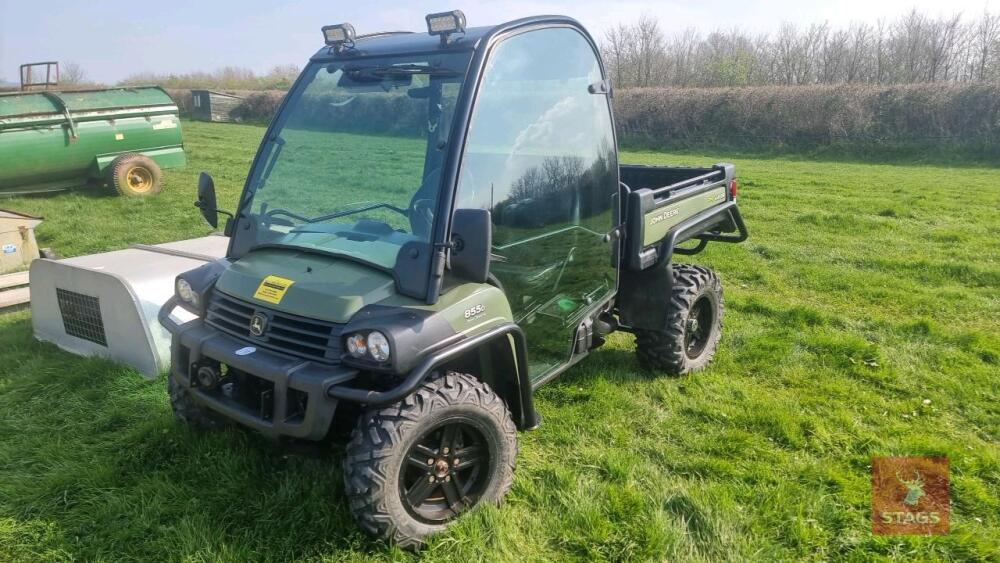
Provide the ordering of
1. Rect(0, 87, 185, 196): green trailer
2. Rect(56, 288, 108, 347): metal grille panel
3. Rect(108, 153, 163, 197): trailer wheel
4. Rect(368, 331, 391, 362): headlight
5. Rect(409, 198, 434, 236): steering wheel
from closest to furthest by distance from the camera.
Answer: Rect(368, 331, 391, 362): headlight
Rect(409, 198, 434, 236): steering wheel
Rect(56, 288, 108, 347): metal grille panel
Rect(0, 87, 185, 196): green trailer
Rect(108, 153, 163, 197): trailer wheel

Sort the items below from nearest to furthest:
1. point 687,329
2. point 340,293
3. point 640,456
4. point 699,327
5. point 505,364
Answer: point 340,293, point 505,364, point 640,456, point 687,329, point 699,327

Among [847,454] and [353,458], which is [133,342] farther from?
[847,454]

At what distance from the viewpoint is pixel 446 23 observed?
286cm

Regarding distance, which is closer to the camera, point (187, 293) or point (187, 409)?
point (187, 293)

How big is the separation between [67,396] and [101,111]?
8.42 metres

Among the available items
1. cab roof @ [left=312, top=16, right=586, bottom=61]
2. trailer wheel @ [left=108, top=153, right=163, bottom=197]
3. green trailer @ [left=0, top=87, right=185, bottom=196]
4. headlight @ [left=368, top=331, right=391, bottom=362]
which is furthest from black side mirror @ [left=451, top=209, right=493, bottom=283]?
trailer wheel @ [left=108, top=153, right=163, bottom=197]

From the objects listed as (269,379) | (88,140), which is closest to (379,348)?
(269,379)

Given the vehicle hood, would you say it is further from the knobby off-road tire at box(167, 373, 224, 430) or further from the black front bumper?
the knobby off-road tire at box(167, 373, 224, 430)

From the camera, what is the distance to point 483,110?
9.34ft

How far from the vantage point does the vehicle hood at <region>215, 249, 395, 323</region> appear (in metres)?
2.59

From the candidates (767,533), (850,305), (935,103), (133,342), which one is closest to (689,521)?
(767,533)

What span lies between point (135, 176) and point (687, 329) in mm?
10254

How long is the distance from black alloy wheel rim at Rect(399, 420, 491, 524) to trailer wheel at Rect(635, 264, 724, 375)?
1.84 m

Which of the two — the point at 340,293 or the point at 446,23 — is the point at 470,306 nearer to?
the point at 340,293
